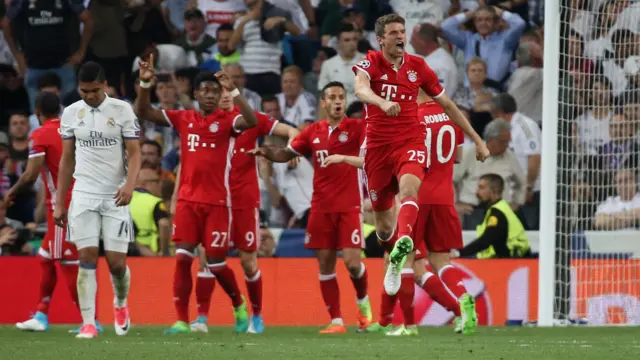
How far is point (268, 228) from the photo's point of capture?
14320 mm

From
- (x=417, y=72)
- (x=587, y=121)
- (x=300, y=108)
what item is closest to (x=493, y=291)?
(x=587, y=121)

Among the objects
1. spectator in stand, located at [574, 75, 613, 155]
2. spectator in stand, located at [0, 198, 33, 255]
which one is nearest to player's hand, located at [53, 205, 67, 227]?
spectator in stand, located at [0, 198, 33, 255]

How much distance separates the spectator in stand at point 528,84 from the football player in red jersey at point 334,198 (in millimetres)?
4401

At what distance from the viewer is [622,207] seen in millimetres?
13219

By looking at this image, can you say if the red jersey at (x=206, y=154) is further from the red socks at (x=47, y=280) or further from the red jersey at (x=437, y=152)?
the red jersey at (x=437, y=152)

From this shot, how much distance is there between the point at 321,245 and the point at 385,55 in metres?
2.80

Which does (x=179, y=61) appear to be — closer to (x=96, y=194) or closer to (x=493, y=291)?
(x=493, y=291)

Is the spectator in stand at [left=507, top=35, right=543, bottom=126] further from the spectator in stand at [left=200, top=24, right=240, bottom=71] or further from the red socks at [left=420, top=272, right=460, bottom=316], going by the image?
the red socks at [left=420, top=272, right=460, bottom=316]

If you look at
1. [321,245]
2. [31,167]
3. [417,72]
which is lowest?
[321,245]

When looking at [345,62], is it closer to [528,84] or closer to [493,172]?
[528,84]

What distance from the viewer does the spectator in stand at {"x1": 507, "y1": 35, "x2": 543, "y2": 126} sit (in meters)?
15.1

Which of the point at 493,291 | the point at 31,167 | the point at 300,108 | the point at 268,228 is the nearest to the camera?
the point at 31,167

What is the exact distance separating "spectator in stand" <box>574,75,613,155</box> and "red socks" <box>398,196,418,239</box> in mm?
4961

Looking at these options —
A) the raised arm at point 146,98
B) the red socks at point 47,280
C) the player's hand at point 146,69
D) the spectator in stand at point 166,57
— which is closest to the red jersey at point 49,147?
the red socks at point 47,280
